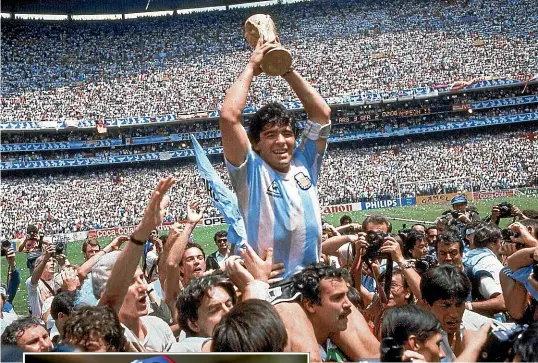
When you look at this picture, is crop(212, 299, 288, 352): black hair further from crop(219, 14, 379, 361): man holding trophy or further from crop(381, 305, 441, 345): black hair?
crop(219, 14, 379, 361): man holding trophy

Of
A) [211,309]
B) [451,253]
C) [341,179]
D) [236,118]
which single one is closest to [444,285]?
[211,309]

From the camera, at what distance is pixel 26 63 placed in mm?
43156

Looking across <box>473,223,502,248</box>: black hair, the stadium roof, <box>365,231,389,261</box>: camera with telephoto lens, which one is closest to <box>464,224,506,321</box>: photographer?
<box>473,223,502,248</box>: black hair

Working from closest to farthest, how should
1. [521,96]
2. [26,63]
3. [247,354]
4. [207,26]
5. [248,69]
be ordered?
[247,354] < [248,69] < [521,96] < [26,63] < [207,26]

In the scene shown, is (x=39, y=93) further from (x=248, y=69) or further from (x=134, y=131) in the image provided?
(x=248, y=69)

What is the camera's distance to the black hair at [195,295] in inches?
117

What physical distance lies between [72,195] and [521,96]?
86.1 feet

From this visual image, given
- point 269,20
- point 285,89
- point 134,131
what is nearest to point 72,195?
point 134,131

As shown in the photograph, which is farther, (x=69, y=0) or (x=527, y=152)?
(x=69, y=0)

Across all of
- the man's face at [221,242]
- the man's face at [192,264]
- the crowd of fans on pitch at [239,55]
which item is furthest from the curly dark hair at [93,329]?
the crowd of fans on pitch at [239,55]

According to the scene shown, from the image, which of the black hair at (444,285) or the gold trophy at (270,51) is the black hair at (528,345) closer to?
the black hair at (444,285)

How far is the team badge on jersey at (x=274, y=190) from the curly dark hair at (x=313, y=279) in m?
0.62

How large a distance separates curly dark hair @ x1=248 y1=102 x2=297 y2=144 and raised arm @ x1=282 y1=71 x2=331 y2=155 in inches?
5.2

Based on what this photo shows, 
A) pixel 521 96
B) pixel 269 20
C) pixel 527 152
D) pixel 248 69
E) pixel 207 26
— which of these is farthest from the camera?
pixel 207 26
